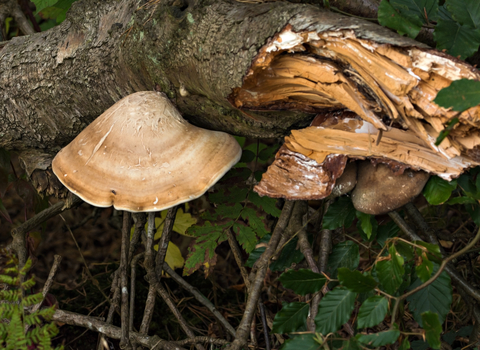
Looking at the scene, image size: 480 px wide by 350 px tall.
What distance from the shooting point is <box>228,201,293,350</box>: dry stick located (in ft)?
5.93

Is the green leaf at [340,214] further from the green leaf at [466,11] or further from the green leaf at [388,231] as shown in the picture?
the green leaf at [466,11]

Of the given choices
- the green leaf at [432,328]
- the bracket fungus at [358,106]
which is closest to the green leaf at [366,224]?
the bracket fungus at [358,106]

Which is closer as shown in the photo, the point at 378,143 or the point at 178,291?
the point at 378,143

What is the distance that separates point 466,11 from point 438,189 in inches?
26.1

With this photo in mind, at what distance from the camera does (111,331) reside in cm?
243

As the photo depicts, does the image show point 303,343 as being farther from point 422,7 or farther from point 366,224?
point 422,7

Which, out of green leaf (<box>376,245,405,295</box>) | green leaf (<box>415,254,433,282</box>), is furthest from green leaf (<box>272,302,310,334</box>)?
green leaf (<box>415,254,433,282</box>)

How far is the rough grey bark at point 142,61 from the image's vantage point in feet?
5.08

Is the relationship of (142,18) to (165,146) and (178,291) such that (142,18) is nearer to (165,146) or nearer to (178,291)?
(165,146)

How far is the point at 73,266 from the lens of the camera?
4.05 m

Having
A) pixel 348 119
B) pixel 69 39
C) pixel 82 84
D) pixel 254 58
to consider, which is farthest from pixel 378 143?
pixel 69 39

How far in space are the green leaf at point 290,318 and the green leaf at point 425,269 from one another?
1.59 ft

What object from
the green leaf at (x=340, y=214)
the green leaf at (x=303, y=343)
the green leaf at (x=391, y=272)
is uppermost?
the green leaf at (x=391, y=272)

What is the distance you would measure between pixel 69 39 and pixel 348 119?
173 cm
